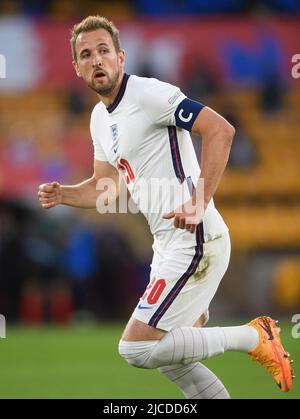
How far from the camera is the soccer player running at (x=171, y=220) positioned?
18.1 feet

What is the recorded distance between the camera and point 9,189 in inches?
623

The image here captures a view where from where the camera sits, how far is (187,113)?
215 inches

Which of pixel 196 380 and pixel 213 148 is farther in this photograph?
pixel 196 380

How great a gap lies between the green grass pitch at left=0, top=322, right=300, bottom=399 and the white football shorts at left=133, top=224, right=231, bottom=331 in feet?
6.81

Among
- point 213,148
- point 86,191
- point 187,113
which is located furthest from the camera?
point 86,191

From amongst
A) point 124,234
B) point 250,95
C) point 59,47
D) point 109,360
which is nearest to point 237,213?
point 124,234

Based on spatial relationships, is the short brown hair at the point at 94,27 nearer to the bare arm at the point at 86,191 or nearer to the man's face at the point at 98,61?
the man's face at the point at 98,61

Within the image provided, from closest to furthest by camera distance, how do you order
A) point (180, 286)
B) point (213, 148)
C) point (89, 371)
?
point (213, 148) < point (180, 286) < point (89, 371)

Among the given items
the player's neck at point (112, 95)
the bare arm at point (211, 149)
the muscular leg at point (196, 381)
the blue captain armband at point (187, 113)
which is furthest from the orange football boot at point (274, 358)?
the player's neck at point (112, 95)

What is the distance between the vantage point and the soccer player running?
5.52 meters

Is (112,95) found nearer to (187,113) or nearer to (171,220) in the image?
(187,113)

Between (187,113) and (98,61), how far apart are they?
0.65m

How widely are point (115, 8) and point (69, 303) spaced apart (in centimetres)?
787

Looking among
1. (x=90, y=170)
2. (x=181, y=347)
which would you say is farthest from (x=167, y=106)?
(x=90, y=170)
